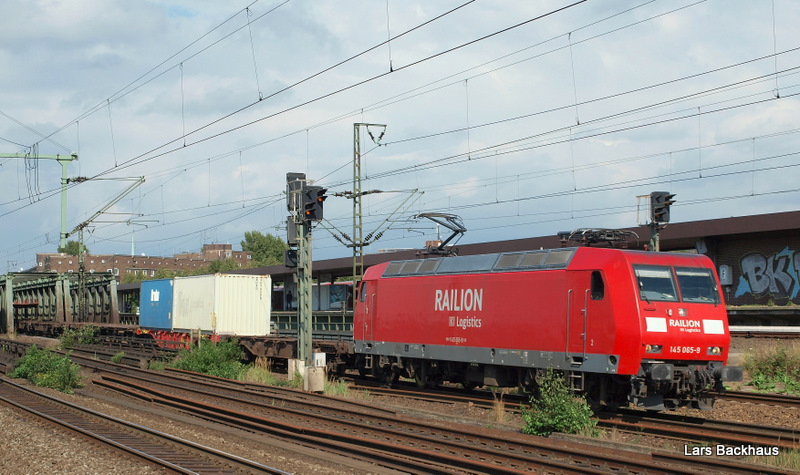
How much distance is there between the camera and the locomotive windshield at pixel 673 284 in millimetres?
15164

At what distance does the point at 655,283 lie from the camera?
602 inches

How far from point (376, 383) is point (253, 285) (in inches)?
433

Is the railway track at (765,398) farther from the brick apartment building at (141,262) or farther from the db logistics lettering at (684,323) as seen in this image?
the brick apartment building at (141,262)

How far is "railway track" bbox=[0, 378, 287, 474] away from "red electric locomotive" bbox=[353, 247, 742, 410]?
23.6 ft

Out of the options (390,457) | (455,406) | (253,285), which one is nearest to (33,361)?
(253,285)

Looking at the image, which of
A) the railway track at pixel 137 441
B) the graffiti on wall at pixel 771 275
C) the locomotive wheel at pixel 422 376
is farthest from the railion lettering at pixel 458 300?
the graffiti on wall at pixel 771 275

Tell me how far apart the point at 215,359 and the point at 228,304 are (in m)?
4.85

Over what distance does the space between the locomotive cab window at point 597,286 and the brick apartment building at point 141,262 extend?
12446 cm

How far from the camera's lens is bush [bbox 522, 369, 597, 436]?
44.2 ft

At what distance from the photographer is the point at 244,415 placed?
15820 millimetres

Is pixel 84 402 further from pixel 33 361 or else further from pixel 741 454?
pixel 741 454

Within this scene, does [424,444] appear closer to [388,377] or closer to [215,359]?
[388,377]

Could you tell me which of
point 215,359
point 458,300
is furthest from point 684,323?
point 215,359

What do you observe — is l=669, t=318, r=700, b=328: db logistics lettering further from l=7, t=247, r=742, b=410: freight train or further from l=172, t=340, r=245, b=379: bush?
l=172, t=340, r=245, b=379: bush
